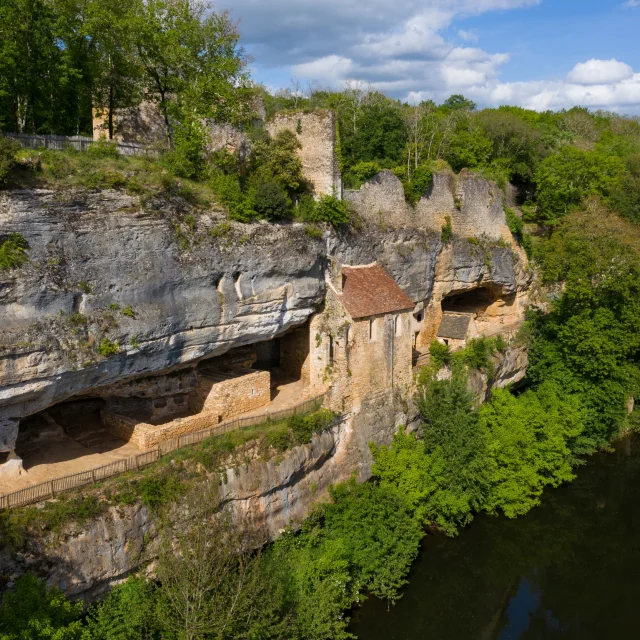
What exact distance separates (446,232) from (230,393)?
13.9 metres

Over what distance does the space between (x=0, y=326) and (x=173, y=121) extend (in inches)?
500

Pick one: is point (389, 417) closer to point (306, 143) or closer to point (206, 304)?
point (206, 304)

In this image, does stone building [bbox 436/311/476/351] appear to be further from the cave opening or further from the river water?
the river water

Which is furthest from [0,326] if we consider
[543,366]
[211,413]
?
[543,366]

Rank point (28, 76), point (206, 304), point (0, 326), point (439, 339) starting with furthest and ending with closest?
point (439, 339) → point (28, 76) → point (206, 304) → point (0, 326)

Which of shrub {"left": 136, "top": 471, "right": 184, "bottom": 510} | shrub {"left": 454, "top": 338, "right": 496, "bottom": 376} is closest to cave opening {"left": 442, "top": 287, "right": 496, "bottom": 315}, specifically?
shrub {"left": 454, "top": 338, "right": 496, "bottom": 376}

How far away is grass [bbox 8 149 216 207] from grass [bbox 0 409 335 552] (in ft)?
23.5

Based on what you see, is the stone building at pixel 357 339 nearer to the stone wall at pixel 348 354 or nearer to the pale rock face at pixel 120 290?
the stone wall at pixel 348 354

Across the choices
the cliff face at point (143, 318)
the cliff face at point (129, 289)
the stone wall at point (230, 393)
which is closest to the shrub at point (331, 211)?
the cliff face at point (143, 318)

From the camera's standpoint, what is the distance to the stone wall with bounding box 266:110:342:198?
21.6 meters

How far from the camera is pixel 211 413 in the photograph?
18.7 meters

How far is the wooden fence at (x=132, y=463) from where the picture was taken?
13.5 m

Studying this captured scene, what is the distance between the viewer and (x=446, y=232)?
27797 mm

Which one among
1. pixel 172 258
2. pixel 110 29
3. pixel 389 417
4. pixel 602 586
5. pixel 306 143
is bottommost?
pixel 602 586
